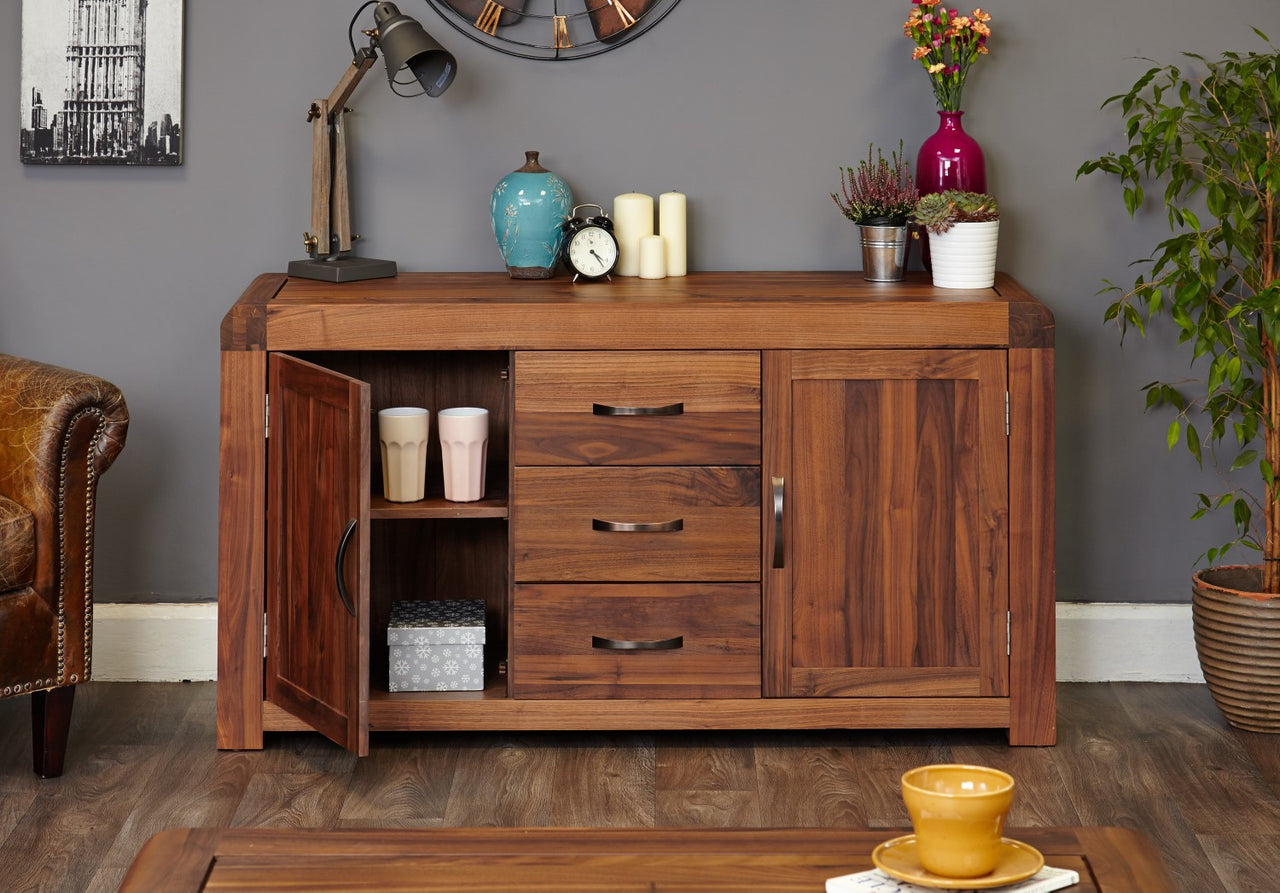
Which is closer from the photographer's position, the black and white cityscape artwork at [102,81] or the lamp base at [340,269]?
the lamp base at [340,269]

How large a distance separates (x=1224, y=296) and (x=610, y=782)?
1.63 m

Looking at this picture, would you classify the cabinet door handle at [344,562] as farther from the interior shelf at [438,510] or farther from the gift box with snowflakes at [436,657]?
the gift box with snowflakes at [436,657]

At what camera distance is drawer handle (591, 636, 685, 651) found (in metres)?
2.74

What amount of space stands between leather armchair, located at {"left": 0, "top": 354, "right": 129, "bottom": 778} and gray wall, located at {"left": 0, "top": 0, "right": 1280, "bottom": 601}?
1.86ft

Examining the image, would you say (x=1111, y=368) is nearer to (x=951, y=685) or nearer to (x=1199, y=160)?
(x=1199, y=160)

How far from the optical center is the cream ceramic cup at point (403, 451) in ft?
9.00

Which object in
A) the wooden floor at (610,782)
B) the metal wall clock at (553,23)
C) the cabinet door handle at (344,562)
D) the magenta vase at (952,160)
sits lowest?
the wooden floor at (610,782)

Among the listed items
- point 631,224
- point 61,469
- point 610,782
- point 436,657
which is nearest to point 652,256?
point 631,224

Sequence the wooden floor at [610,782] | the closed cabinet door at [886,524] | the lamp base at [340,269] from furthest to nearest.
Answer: the lamp base at [340,269] → the closed cabinet door at [886,524] → the wooden floor at [610,782]

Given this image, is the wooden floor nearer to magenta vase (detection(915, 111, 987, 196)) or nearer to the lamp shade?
magenta vase (detection(915, 111, 987, 196))

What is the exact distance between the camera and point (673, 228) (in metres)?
3.00

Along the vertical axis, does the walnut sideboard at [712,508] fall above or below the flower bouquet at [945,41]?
below

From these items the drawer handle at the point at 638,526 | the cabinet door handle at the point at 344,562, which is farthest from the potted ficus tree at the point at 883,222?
the cabinet door handle at the point at 344,562

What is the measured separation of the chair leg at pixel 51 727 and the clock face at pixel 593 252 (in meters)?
1.22
